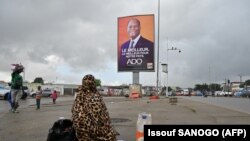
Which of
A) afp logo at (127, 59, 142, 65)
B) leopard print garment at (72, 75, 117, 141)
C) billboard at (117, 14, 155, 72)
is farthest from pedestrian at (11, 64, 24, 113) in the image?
afp logo at (127, 59, 142, 65)

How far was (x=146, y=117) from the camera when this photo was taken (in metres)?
7.28

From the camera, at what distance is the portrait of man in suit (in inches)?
2232


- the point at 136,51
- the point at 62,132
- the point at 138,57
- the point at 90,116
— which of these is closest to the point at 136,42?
the point at 136,51

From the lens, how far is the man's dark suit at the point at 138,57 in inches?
2235

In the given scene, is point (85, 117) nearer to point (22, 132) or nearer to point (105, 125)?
point (105, 125)

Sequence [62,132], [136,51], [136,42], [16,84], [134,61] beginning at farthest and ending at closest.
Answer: [134,61] → [136,51] → [136,42] → [16,84] → [62,132]

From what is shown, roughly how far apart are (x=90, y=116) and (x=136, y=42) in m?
50.2

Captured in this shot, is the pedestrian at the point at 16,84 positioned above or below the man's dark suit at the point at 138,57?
below

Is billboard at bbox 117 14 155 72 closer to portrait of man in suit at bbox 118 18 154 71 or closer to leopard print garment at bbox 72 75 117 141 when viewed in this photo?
portrait of man in suit at bbox 118 18 154 71

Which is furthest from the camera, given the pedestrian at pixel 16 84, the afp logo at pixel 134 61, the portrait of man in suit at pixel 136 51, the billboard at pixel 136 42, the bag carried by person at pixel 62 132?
the afp logo at pixel 134 61

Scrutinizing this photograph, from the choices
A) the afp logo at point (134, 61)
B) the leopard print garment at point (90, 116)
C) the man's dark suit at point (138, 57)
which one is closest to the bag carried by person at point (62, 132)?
the leopard print garment at point (90, 116)

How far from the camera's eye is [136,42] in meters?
56.9

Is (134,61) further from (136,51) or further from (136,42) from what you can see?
(136,42)

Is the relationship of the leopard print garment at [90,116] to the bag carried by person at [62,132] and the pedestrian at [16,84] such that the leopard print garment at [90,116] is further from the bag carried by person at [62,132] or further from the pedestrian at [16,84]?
the pedestrian at [16,84]
